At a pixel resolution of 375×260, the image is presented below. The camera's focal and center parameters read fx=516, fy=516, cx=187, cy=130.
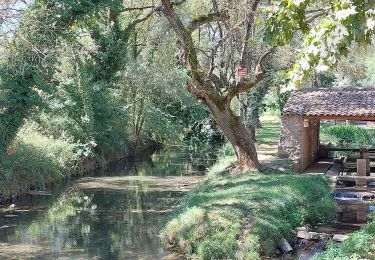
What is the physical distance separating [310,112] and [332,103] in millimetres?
1338

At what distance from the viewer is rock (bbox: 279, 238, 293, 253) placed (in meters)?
12.3

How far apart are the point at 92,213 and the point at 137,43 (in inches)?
715

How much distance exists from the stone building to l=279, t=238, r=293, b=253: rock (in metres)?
7.70

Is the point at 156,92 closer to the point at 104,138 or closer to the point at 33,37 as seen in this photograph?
the point at 104,138

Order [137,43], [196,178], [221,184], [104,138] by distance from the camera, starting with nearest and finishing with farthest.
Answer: [221,184] → [196,178] → [104,138] → [137,43]

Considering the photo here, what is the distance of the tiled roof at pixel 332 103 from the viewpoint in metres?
19.7

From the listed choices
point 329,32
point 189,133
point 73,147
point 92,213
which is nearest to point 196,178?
point 73,147

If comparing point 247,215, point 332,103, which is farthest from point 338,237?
point 332,103

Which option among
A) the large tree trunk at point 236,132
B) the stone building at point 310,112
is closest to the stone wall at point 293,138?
the stone building at point 310,112

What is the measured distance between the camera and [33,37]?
57.1 ft

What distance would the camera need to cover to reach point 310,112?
19.8 metres

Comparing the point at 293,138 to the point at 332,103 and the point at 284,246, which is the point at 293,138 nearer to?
the point at 332,103

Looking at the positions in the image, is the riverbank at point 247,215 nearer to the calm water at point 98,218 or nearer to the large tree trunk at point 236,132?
the calm water at point 98,218

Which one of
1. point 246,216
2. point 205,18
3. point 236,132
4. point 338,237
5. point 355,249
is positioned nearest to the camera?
point 355,249
